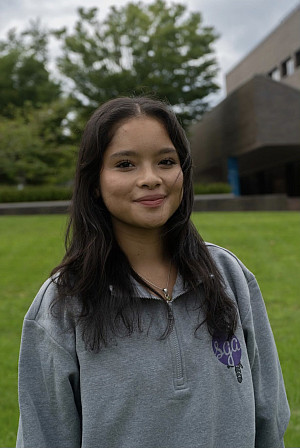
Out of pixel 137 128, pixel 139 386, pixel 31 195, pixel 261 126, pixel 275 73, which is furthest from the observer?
pixel 275 73

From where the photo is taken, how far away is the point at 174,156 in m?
1.46

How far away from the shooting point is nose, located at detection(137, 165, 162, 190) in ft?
4.54

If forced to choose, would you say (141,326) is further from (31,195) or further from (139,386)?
(31,195)

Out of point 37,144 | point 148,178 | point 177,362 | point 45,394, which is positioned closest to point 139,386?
point 177,362

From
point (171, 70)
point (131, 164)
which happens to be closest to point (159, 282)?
point (131, 164)

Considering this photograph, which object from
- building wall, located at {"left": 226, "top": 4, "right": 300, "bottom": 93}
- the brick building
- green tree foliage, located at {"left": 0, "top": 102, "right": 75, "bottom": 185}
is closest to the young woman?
the brick building

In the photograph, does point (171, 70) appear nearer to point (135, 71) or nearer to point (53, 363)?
point (135, 71)

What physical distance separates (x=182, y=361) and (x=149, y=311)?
0.16m

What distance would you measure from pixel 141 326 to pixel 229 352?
0.27 meters

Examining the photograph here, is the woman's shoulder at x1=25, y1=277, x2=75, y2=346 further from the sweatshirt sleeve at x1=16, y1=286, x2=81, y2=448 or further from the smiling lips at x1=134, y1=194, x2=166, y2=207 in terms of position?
the smiling lips at x1=134, y1=194, x2=166, y2=207

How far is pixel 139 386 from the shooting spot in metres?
1.32

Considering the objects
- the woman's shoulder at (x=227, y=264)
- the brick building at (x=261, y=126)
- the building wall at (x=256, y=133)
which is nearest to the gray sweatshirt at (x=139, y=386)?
the woman's shoulder at (x=227, y=264)

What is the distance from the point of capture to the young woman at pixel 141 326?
132 centimetres

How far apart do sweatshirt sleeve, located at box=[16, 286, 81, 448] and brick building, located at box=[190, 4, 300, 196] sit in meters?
8.44
